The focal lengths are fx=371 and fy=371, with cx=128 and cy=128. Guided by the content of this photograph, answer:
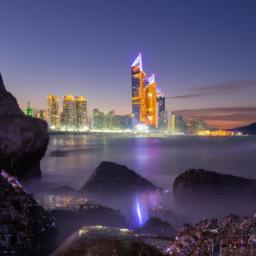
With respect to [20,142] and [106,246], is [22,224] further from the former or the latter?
[20,142]

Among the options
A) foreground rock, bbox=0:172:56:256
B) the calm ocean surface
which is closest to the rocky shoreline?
foreground rock, bbox=0:172:56:256

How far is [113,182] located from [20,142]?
3872 millimetres

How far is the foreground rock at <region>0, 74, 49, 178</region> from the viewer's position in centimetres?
1362

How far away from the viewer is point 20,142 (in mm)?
13883

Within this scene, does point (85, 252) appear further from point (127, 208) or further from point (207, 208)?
point (207, 208)

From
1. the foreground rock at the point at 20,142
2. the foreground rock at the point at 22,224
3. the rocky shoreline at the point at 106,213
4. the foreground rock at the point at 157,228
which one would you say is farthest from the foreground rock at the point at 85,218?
the foreground rock at the point at 20,142

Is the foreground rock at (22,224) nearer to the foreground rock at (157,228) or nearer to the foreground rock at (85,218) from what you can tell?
the foreground rock at (85,218)

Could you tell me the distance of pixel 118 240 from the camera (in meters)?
4.35

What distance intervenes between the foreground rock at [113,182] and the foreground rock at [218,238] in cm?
960

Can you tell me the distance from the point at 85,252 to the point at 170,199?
10.6 meters

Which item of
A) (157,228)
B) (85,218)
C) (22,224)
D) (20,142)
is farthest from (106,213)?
(20,142)

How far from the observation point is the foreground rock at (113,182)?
Result: 46.8 feet

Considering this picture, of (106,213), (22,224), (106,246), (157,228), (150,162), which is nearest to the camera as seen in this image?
(106,246)

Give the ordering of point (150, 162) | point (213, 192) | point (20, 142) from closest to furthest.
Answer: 1. point (213, 192)
2. point (20, 142)
3. point (150, 162)
